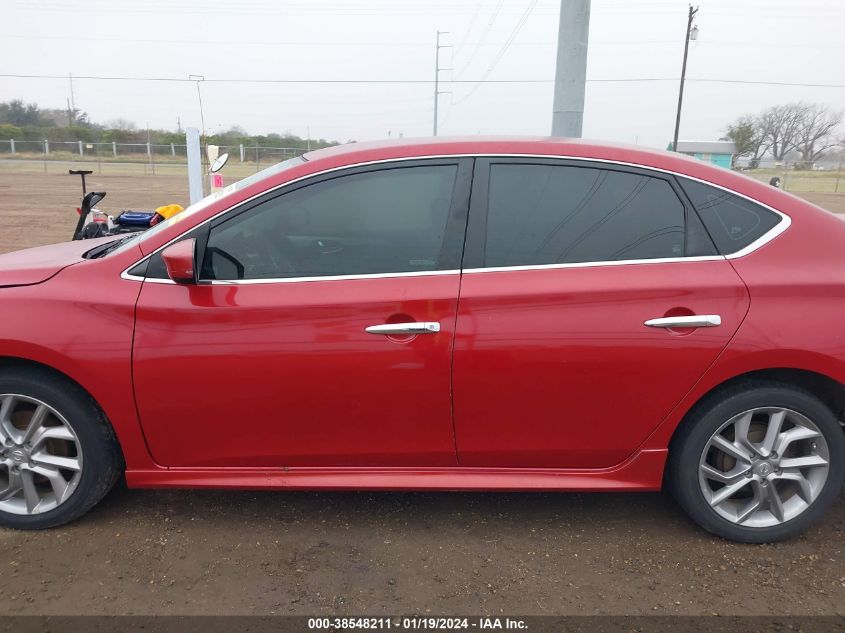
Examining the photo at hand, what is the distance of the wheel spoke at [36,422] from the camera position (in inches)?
104

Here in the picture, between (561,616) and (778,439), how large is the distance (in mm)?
1228

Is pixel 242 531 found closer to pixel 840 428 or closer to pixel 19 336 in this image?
pixel 19 336

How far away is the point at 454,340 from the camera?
249 cm

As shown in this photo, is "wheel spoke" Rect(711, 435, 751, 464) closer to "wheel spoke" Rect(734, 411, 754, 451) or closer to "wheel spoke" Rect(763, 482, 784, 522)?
"wheel spoke" Rect(734, 411, 754, 451)

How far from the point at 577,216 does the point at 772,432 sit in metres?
1.25

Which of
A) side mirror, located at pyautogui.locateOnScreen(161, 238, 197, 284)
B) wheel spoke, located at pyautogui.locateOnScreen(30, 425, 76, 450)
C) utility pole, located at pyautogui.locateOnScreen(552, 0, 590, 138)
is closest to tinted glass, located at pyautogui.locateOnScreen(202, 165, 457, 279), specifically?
side mirror, located at pyautogui.locateOnScreen(161, 238, 197, 284)

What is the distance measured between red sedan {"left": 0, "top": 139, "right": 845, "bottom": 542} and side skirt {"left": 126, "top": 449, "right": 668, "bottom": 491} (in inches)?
0.4

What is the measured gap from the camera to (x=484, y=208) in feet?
8.62

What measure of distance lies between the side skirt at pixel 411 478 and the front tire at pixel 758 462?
0.16m

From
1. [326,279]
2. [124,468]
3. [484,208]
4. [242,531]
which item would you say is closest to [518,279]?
[484,208]

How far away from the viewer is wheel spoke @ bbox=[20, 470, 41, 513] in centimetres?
272

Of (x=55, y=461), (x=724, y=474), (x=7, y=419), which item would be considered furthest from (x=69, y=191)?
(x=724, y=474)

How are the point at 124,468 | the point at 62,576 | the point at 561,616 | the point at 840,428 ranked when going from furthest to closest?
the point at 124,468, the point at 840,428, the point at 62,576, the point at 561,616

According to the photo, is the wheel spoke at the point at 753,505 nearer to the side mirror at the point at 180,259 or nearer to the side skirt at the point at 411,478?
the side skirt at the point at 411,478
